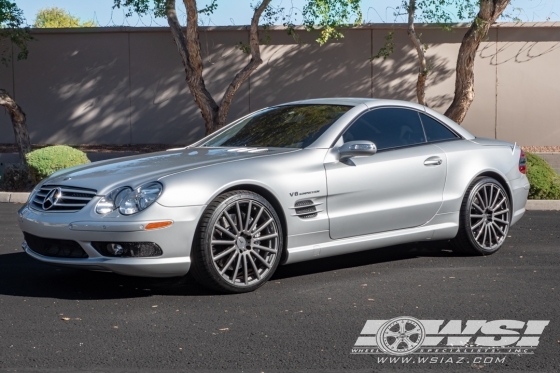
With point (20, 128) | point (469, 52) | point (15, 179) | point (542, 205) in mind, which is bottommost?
point (542, 205)

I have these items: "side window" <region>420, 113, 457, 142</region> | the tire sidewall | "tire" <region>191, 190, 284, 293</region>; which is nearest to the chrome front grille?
"tire" <region>191, 190, 284, 293</region>

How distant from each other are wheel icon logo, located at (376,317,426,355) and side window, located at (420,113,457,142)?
108 inches

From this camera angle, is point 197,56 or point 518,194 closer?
point 518,194

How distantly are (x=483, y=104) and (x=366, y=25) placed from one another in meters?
3.27

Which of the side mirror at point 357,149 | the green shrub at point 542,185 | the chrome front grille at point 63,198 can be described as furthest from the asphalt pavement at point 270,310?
the green shrub at point 542,185

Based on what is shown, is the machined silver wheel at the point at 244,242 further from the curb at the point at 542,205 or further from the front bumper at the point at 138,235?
the curb at the point at 542,205

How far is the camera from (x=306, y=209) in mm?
7035

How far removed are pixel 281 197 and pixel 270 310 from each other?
104 centimetres

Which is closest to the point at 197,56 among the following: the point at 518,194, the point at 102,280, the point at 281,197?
the point at 518,194

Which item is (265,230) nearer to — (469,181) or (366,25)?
(469,181)

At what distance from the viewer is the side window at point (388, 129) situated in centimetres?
766

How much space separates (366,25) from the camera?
2028cm

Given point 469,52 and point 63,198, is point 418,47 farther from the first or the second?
point 63,198

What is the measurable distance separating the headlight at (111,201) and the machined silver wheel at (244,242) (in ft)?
2.31
